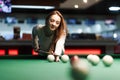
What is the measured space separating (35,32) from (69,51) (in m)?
1.41

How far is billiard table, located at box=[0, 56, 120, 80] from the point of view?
2029mm

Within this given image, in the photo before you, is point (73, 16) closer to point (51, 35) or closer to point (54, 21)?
Result: point (51, 35)

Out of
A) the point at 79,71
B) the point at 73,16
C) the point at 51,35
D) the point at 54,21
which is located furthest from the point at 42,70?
the point at 73,16

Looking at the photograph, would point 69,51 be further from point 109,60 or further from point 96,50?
point 109,60

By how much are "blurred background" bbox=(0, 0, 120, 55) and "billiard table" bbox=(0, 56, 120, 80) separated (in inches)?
271

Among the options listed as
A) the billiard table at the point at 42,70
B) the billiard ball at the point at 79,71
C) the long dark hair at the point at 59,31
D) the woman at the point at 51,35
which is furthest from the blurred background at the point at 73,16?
Result: the billiard ball at the point at 79,71

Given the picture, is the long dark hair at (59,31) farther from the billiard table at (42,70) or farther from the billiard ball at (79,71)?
the billiard ball at (79,71)

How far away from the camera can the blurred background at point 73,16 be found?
37.1 ft

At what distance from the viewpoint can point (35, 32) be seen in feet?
13.3

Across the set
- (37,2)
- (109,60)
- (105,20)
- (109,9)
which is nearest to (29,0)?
(37,2)

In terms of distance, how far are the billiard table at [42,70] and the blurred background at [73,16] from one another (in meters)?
6.87

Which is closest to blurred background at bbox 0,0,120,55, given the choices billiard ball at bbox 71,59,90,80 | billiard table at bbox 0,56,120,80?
billiard table at bbox 0,56,120,80

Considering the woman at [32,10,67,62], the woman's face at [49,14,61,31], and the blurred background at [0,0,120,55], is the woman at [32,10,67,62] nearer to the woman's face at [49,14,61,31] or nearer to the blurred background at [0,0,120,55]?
the woman's face at [49,14,61,31]

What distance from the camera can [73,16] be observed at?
13.0m
